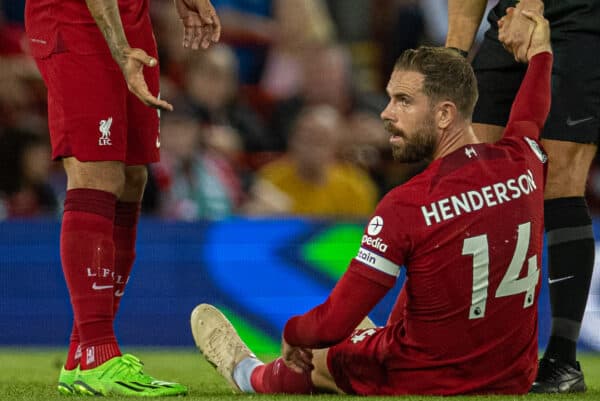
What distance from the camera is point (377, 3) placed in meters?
9.73

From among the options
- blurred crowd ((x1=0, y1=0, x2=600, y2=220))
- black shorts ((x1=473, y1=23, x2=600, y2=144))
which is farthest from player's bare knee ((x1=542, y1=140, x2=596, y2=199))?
blurred crowd ((x1=0, y1=0, x2=600, y2=220))

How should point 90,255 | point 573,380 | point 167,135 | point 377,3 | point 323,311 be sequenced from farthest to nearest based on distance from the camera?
point 377,3
point 167,135
point 573,380
point 90,255
point 323,311

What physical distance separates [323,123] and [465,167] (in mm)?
4455

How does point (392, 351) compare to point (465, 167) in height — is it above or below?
below

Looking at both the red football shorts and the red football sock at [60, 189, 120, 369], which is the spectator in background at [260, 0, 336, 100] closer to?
the red football shorts

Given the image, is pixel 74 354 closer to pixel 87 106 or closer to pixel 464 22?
pixel 87 106

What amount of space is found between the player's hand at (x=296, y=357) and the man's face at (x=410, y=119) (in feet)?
2.12

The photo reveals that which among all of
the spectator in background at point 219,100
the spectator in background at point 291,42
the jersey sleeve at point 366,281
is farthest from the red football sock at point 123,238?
the spectator in background at point 291,42

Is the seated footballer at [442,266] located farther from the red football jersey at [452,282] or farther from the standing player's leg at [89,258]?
the standing player's leg at [89,258]

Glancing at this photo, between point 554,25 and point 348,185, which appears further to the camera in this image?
point 348,185

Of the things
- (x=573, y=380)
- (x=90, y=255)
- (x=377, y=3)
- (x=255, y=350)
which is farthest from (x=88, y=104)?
(x=377, y=3)

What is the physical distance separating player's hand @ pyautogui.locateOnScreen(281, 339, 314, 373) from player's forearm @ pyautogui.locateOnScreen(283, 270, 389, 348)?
0.13 meters

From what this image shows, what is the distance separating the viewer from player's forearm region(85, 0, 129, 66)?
3797 mm

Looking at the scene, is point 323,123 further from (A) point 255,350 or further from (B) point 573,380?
(B) point 573,380
